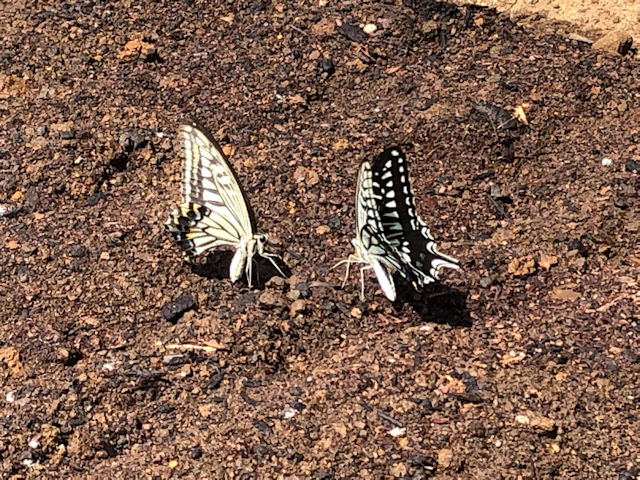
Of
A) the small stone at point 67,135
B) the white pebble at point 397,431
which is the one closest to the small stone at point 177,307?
the white pebble at point 397,431

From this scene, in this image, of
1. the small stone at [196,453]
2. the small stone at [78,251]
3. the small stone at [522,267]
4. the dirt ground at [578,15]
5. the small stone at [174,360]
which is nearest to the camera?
the small stone at [196,453]

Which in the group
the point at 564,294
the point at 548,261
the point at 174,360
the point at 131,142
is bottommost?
the point at 174,360

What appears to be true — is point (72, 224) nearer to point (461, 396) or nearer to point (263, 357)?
point (263, 357)

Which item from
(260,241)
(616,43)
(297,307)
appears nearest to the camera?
(297,307)

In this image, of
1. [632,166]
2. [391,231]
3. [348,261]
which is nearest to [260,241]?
[348,261]

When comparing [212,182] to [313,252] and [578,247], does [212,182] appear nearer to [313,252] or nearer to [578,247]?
[313,252]

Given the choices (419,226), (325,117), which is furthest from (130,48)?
(419,226)

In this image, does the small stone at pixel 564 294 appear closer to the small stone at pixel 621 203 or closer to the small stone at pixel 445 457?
the small stone at pixel 621 203
